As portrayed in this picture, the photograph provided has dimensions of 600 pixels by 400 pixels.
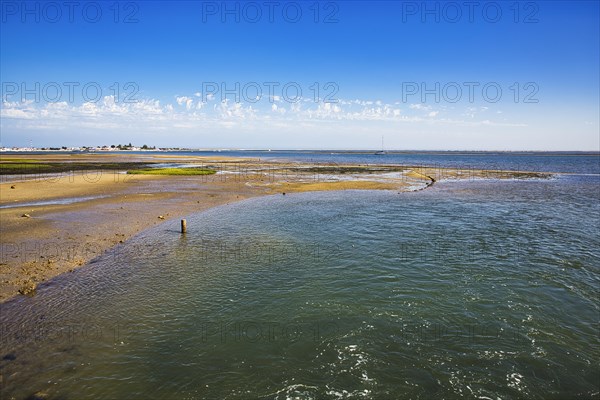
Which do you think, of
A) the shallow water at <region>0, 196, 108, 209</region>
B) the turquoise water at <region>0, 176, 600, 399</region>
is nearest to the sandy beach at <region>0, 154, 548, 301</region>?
the shallow water at <region>0, 196, 108, 209</region>

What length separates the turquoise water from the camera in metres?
7.97

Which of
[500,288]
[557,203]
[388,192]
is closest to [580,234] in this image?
[500,288]

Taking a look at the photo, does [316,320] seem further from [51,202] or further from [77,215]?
[51,202]

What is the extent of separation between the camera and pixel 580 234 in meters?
20.8

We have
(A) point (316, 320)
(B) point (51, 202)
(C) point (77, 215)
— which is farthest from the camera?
(B) point (51, 202)

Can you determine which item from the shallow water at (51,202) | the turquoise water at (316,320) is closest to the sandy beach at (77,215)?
the shallow water at (51,202)

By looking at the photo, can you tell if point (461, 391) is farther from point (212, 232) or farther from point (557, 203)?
point (557, 203)

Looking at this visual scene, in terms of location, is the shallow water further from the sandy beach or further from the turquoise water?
the turquoise water

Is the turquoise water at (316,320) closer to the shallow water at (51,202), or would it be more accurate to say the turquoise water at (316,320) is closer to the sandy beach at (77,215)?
the sandy beach at (77,215)

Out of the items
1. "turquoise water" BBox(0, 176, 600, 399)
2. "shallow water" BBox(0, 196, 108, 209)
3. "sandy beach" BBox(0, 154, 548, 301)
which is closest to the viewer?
"turquoise water" BBox(0, 176, 600, 399)

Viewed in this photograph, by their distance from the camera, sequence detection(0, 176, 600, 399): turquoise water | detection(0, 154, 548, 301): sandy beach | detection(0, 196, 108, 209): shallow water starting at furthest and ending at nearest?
detection(0, 196, 108, 209): shallow water < detection(0, 154, 548, 301): sandy beach < detection(0, 176, 600, 399): turquoise water

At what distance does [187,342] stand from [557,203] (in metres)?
38.6

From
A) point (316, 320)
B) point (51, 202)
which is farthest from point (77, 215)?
point (316, 320)

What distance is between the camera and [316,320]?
35.3ft
